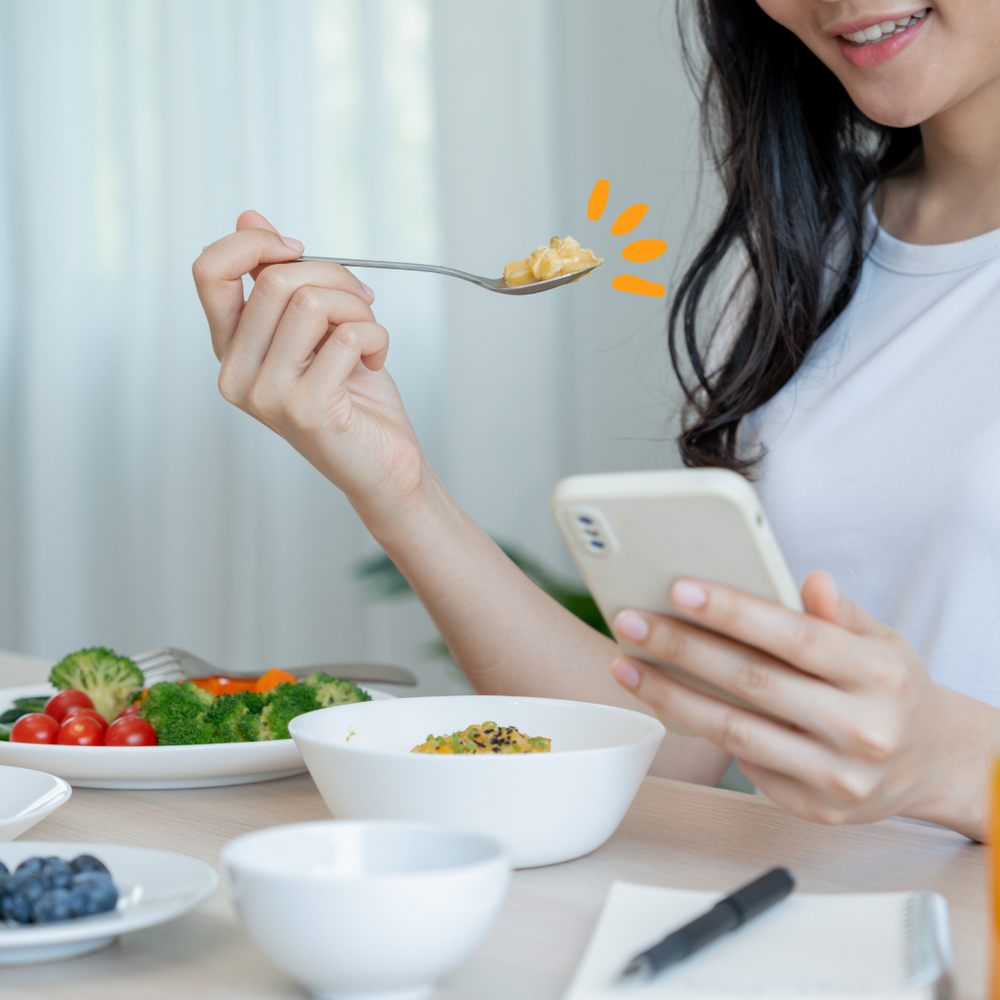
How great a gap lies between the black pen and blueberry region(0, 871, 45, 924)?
27cm

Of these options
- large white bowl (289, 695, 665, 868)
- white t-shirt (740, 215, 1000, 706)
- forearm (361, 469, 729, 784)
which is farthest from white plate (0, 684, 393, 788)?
white t-shirt (740, 215, 1000, 706)

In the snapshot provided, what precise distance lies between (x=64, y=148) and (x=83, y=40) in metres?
0.26

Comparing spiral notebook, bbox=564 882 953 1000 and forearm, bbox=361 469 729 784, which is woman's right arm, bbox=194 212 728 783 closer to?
forearm, bbox=361 469 729 784

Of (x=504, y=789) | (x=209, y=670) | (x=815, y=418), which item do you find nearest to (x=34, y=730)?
(x=209, y=670)

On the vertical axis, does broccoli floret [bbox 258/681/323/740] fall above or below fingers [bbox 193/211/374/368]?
below

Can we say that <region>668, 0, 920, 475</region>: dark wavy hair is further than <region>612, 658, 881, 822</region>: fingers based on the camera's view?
Yes

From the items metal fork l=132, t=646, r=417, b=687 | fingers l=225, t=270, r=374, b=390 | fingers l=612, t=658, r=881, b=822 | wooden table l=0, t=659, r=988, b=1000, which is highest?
fingers l=225, t=270, r=374, b=390

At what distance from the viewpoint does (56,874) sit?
1.70 ft

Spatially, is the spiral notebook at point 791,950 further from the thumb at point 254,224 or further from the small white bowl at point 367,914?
the thumb at point 254,224

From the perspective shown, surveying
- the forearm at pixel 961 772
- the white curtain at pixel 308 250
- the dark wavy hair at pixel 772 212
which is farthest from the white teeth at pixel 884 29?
the white curtain at pixel 308 250

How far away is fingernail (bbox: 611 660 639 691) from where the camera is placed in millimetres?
623

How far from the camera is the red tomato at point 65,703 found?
94 cm

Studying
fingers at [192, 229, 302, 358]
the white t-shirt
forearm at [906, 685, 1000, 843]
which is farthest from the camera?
the white t-shirt

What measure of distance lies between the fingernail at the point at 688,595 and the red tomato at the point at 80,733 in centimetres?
52
